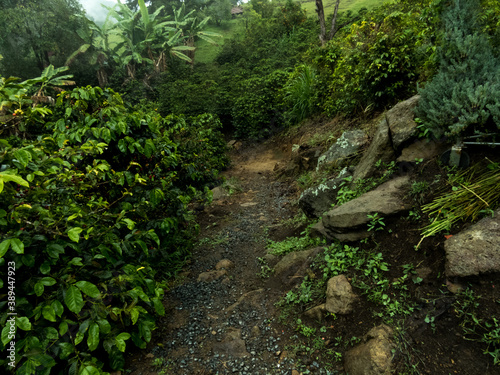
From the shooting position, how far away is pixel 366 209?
3566 mm

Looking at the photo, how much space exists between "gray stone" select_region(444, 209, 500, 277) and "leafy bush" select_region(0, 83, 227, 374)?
288 cm

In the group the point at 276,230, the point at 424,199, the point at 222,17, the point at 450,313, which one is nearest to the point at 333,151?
the point at 276,230

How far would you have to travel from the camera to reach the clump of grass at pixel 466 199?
2.81 meters

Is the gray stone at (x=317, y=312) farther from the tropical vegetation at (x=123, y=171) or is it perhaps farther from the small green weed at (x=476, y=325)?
the tropical vegetation at (x=123, y=171)

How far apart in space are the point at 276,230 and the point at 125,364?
134 inches

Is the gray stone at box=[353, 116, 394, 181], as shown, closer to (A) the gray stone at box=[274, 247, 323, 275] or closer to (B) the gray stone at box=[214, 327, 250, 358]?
(A) the gray stone at box=[274, 247, 323, 275]

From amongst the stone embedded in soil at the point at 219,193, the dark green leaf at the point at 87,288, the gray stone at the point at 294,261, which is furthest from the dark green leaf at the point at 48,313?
the stone embedded in soil at the point at 219,193

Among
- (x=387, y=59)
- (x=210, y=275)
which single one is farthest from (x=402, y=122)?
(x=210, y=275)

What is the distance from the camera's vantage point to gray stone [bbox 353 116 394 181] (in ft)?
14.4

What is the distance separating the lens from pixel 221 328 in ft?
10.8

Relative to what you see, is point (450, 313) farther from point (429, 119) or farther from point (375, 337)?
point (429, 119)

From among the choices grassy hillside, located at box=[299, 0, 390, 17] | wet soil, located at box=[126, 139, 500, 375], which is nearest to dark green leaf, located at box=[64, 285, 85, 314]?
wet soil, located at box=[126, 139, 500, 375]

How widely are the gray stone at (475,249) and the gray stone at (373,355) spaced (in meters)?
0.85

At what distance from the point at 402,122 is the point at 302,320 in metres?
3.30
